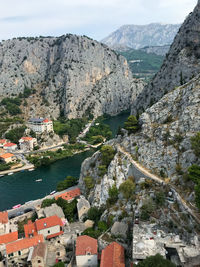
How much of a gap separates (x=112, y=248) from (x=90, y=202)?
1635 centimetres

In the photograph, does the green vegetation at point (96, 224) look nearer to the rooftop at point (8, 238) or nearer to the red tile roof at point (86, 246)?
the red tile roof at point (86, 246)

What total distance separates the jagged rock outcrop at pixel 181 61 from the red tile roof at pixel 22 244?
48943 mm

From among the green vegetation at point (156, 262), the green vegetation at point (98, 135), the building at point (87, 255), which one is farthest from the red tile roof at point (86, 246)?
the green vegetation at point (98, 135)

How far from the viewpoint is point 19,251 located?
3456 cm

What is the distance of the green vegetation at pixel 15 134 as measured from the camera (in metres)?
98.8

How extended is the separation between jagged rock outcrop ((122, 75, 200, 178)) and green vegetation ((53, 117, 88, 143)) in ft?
194

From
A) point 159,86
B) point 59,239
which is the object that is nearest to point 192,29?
point 159,86

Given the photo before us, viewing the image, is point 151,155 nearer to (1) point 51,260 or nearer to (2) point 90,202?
(2) point 90,202

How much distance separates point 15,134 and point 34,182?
122ft

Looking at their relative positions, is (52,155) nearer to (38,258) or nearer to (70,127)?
(70,127)

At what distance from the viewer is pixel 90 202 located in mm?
45500

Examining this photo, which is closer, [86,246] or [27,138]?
[86,246]

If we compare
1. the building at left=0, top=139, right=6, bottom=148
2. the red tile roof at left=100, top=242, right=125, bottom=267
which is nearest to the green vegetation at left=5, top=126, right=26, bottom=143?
the building at left=0, top=139, right=6, bottom=148

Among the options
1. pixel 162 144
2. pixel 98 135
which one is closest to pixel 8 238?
pixel 162 144
